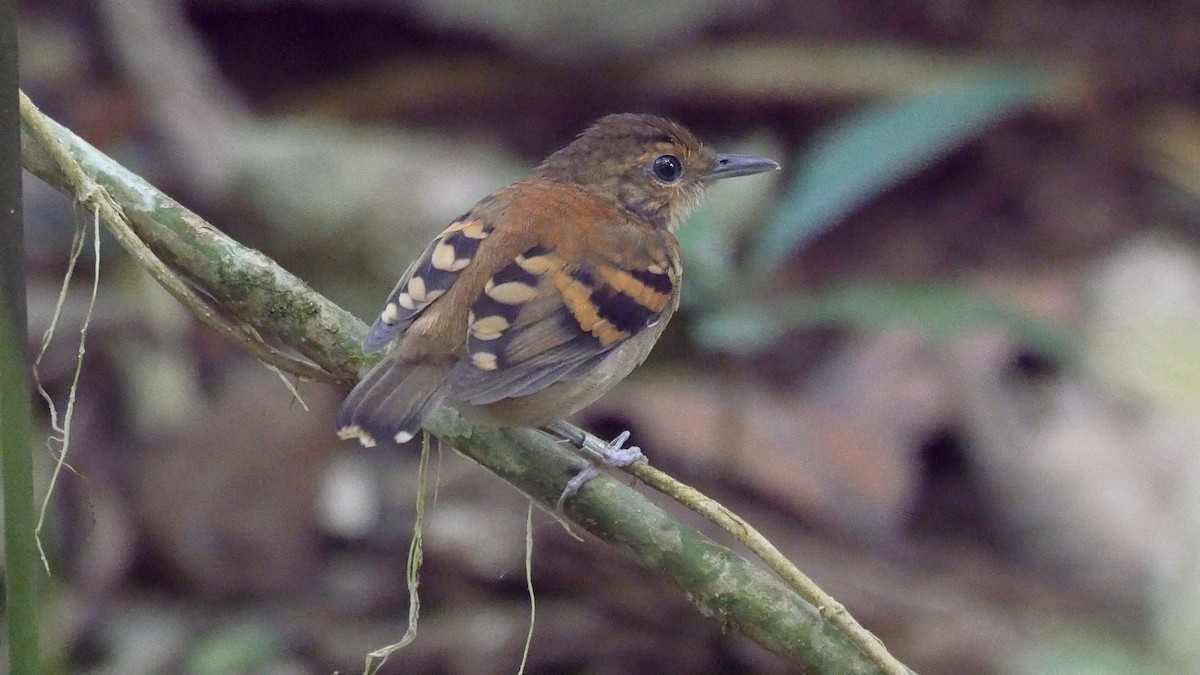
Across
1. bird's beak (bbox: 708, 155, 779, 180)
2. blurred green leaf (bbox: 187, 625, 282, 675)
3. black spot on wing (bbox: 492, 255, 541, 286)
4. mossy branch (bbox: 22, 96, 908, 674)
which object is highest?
bird's beak (bbox: 708, 155, 779, 180)

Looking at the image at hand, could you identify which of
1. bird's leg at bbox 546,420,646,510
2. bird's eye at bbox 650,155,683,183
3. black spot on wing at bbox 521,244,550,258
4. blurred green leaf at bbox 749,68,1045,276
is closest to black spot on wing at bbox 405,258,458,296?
black spot on wing at bbox 521,244,550,258

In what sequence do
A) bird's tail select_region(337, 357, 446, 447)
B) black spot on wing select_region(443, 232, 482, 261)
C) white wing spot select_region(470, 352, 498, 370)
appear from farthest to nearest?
black spot on wing select_region(443, 232, 482, 261)
white wing spot select_region(470, 352, 498, 370)
bird's tail select_region(337, 357, 446, 447)

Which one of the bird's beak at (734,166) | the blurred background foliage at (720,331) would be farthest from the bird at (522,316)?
the blurred background foliage at (720,331)

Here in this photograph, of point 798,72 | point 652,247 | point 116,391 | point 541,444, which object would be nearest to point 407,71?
point 798,72

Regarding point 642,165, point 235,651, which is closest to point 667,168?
point 642,165

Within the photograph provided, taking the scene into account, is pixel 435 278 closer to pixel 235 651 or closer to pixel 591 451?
pixel 591 451

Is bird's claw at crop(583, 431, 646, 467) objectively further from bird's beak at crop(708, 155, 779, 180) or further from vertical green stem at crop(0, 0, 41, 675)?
vertical green stem at crop(0, 0, 41, 675)

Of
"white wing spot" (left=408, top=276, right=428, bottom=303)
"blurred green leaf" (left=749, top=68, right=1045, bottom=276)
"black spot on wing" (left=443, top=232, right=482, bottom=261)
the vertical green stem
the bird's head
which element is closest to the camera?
the vertical green stem

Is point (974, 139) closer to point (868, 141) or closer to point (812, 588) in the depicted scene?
point (868, 141)
